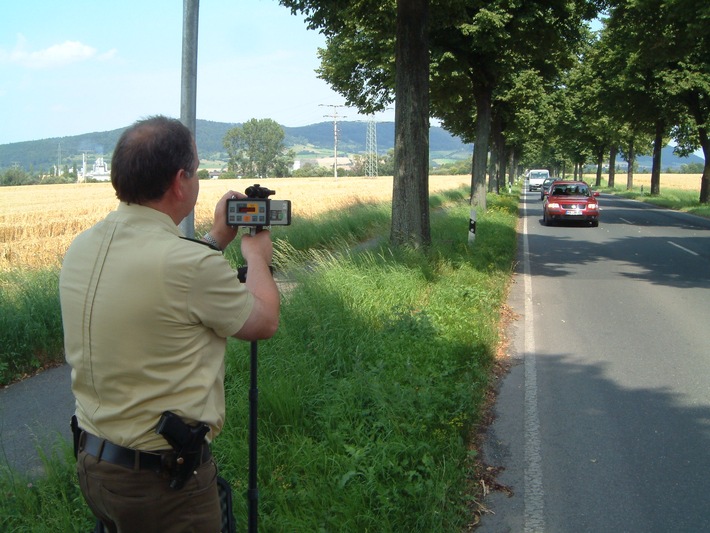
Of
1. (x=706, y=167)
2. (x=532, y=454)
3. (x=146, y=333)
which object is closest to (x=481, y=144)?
(x=706, y=167)

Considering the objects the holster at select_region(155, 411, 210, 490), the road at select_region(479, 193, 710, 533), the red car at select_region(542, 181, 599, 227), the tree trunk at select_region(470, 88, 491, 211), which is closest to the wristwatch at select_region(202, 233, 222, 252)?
the holster at select_region(155, 411, 210, 490)

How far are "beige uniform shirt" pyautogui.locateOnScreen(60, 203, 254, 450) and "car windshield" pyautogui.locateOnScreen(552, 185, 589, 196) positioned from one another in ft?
82.2

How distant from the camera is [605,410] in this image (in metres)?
5.81

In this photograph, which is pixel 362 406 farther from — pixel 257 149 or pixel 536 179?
pixel 257 149

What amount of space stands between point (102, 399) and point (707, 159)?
36.4 m

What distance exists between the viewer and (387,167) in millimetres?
147500

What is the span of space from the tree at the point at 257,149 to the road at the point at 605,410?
88351 millimetres

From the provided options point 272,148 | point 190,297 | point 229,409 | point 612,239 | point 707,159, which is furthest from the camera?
point 272,148

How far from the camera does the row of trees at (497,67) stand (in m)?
11.7

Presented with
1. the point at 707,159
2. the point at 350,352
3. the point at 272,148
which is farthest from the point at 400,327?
the point at 272,148

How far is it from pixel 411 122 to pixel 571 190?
16214mm

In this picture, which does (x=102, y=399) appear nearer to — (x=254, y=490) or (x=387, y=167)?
(x=254, y=490)

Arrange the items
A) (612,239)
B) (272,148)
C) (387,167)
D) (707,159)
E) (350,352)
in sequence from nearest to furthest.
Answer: (350,352) → (612,239) → (707,159) → (272,148) → (387,167)

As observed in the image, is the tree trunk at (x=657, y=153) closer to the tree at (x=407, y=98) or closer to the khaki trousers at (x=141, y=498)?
the tree at (x=407, y=98)
